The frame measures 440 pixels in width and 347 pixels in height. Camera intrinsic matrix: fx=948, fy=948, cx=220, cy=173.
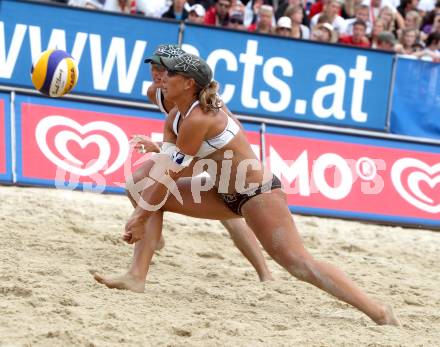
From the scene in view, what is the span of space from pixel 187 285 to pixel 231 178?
1226 mm

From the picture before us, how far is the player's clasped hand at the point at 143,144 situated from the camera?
6.17 m

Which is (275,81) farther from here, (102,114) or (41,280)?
(41,280)

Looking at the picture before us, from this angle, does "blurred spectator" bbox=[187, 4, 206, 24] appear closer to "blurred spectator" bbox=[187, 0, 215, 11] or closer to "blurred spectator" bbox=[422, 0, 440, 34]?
"blurred spectator" bbox=[187, 0, 215, 11]

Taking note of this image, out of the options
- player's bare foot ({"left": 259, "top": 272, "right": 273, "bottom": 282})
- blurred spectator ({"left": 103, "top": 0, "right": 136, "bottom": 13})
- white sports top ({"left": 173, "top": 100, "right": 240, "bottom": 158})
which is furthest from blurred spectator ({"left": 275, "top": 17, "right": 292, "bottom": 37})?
white sports top ({"left": 173, "top": 100, "right": 240, "bottom": 158})

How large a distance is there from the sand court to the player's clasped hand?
36.3 inches

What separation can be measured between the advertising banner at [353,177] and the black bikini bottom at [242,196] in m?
3.87

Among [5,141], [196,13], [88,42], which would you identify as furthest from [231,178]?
[196,13]

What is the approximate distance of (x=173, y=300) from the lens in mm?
5977

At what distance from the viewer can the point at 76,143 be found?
373 inches

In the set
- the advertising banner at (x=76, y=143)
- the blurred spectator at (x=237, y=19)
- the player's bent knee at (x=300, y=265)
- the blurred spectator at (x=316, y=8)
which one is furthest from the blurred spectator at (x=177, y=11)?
the player's bent knee at (x=300, y=265)

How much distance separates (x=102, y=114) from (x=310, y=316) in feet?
14.3

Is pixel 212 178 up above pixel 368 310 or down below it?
above

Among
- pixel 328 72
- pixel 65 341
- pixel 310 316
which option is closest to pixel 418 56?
pixel 328 72

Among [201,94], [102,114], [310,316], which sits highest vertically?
[201,94]
